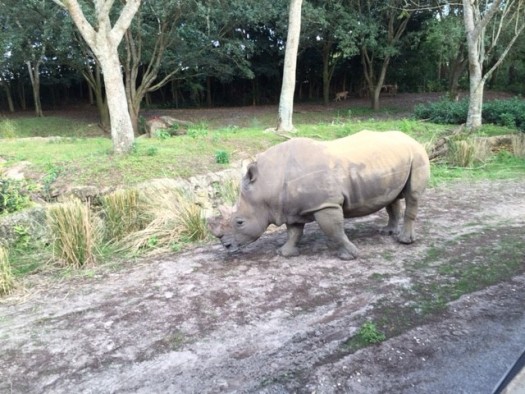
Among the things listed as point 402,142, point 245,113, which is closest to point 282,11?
point 245,113

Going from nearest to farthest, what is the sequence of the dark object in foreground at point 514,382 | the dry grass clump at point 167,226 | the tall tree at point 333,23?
1. the dark object in foreground at point 514,382
2. the dry grass clump at point 167,226
3. the tall tree at point 333,23

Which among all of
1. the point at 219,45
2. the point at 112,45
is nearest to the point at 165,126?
the point at 219,45

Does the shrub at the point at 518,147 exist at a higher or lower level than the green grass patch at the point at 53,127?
lower

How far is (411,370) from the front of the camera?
10.5 feet

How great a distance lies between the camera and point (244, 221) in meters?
5.04

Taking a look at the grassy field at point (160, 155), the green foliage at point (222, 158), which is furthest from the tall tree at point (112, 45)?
the green foliage at point (222, 158)

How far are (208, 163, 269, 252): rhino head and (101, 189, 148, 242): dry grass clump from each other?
6.41ft

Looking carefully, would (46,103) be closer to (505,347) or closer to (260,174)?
(260,174)

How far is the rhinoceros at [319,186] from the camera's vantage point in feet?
16.1

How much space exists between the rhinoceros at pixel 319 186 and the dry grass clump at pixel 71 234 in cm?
173

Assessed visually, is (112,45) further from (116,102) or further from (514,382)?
(514,382)

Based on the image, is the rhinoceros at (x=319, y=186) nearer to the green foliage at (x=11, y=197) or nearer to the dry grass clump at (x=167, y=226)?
the dry grass clump at (x=167, y=226)

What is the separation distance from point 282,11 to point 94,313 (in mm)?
17755

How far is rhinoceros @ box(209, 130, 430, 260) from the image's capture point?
491cm
